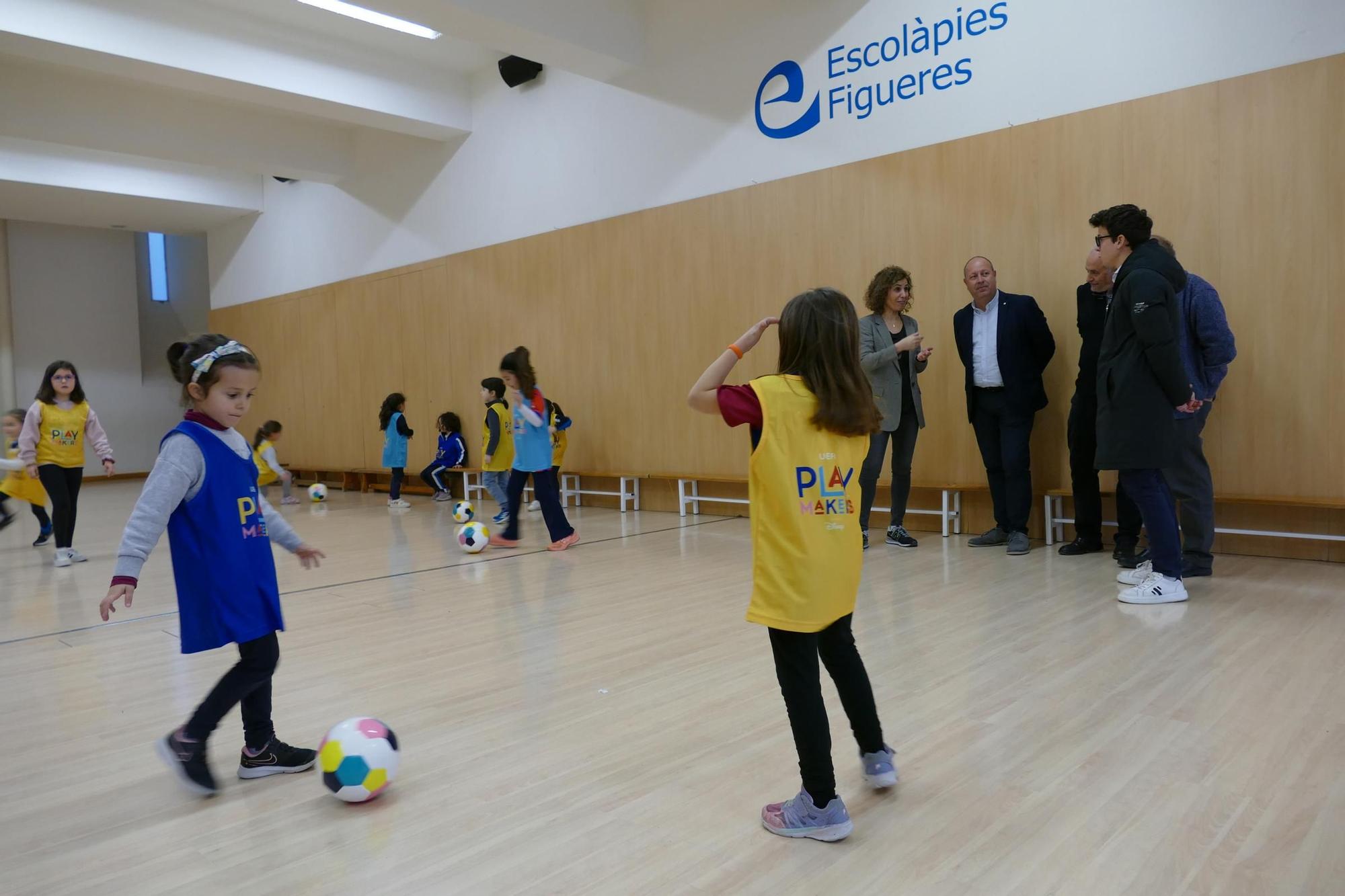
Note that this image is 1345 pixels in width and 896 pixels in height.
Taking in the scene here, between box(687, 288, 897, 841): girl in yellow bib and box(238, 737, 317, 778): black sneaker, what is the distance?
1301 millimetres

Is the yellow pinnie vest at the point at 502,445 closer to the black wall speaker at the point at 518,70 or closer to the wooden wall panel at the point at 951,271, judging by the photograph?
the wooden wall panel at the point at 951,271

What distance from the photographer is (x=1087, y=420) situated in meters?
5.11

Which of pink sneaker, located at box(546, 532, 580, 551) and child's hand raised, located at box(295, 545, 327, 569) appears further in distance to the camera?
pink sneaker, located at box(546, 532, 580, 551)

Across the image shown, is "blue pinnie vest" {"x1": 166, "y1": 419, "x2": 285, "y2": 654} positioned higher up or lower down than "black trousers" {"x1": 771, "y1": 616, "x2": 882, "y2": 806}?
higher up

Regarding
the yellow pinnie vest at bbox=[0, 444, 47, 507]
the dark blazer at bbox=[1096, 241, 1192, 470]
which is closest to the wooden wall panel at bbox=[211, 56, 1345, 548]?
the dark blazer at bbox=[1096, 241, 1192, 470]

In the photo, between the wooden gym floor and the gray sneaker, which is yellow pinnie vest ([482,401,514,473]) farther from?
the gray sneaker

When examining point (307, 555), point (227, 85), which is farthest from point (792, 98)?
point (307, 555)

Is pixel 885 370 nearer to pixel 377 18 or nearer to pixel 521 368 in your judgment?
pixel 521 368

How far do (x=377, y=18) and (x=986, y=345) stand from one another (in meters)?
6.34

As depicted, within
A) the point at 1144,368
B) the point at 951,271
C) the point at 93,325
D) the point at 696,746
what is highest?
the point at 93,325

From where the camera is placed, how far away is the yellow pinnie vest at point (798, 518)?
1922 millimetres

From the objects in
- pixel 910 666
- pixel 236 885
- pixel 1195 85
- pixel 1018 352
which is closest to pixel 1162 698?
pixel 910 666

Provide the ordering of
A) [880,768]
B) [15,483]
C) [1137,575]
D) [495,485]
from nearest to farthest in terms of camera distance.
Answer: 1. [880,768]
2. [1137,575]
3. [15,483]
4. [495,485]

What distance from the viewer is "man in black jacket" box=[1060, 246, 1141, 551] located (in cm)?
505
